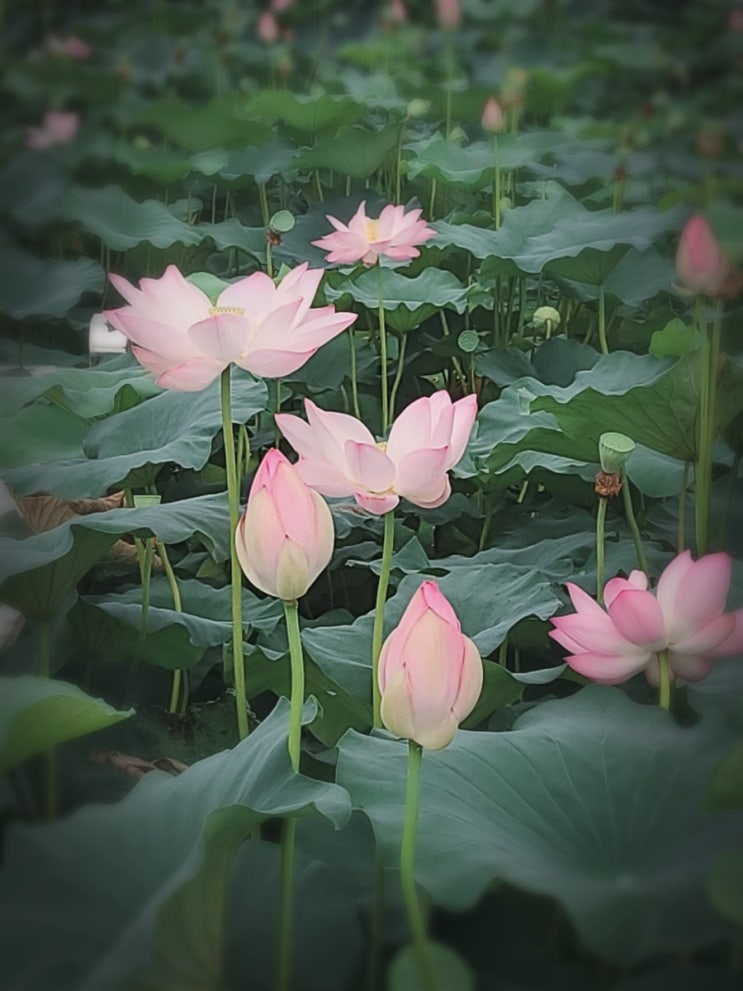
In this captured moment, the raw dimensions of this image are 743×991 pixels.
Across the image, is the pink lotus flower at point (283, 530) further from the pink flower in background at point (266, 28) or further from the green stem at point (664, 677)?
the pink flower in background at point (266, 28)

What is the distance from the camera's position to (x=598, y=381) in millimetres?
833

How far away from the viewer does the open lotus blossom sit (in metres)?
0.38

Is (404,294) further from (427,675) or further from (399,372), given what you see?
(427,675)

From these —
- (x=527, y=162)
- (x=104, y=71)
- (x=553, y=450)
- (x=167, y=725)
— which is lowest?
(x=167, y=725)

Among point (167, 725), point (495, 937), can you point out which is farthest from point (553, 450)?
point (495, 937)

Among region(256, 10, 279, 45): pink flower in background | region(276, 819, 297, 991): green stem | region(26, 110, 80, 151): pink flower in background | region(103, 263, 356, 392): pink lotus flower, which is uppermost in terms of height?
region(256, 10, 279, 45): pink flower in background

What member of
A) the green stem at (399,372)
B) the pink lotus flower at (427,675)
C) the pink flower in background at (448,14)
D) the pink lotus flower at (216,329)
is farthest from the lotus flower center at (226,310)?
the pink flower in background at (448,14)

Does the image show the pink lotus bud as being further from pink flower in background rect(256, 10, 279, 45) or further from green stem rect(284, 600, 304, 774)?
green stem rect(284, 600, 304, 774)

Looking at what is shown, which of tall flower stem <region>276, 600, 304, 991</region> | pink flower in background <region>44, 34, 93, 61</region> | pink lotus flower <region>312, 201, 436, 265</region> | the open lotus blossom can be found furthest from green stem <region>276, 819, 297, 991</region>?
pink flower in background <region>44, 34, 93, 61</region>

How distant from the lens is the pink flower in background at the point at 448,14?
1892 mm

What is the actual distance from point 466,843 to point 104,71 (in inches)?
56.0

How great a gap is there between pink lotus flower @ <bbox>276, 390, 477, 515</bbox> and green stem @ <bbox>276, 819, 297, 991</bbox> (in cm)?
13

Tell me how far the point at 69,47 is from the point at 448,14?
99 cm

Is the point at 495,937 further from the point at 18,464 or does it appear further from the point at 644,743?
the point at 18,464
